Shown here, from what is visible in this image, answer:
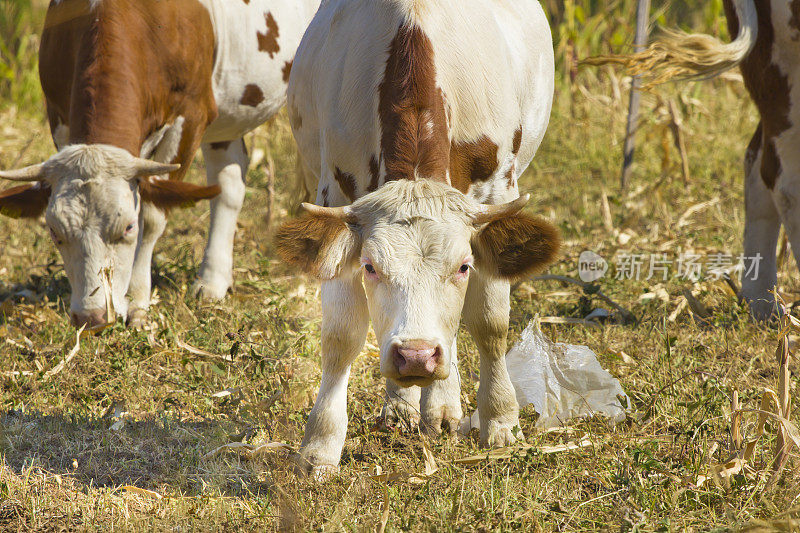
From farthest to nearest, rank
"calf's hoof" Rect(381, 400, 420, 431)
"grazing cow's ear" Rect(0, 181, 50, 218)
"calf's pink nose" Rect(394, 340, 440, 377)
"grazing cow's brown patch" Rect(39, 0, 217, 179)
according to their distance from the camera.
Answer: "grazing cow's brown patch" Rect(39, 0, 217, 179)
"grazing cow's ear" Rect(0, 181, 50, 218)
"calf's hoof" Rect(381, 400, 420, 431)
"calf's pink nose" Rect(394, 340, 440, 377)

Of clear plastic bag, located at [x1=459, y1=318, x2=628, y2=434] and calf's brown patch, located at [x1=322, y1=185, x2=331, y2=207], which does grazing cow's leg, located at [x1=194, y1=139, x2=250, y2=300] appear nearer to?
calf's brown patch, located at [x1=322, y1=185, x2=331, y2=207]

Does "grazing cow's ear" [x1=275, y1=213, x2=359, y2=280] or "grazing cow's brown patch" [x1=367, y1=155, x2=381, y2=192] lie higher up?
"grazing cow's brown patch" [x1=367, y1=155, x2=381, y2=192]

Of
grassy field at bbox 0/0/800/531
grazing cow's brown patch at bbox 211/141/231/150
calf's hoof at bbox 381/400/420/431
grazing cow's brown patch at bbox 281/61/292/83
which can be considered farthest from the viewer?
grazing cow's brown patch at bbox 211/141/231/150

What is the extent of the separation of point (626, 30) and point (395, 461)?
7.56m

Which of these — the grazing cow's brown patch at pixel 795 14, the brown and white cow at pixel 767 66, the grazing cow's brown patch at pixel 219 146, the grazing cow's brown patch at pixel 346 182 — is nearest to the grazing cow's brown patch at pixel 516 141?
the grazing cow's brown patch at pixel 346 182

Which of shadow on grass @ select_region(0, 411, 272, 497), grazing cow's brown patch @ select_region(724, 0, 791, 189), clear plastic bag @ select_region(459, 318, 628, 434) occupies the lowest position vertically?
shadow on grass @ select_region(0, 411, 272, 497)

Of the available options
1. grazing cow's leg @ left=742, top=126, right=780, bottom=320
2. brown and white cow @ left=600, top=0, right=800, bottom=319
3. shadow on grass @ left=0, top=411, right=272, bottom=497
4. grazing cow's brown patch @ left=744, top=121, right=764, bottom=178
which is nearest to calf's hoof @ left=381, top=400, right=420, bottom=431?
shadow on grass @ left=0, top=411, right=272, bottom=497

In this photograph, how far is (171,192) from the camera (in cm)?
490

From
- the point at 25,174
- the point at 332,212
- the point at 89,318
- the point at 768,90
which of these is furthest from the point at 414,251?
the point at 768,90

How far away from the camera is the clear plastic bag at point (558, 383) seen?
381 cm

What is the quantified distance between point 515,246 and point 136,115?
2.60m

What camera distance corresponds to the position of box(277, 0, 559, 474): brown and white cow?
2.93 meters

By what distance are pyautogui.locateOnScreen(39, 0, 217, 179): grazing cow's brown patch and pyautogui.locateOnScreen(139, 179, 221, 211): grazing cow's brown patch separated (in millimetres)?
210

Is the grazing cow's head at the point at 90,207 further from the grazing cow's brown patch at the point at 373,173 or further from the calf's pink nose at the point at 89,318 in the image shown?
the grazing cow's brown patch at the point at 373,173
